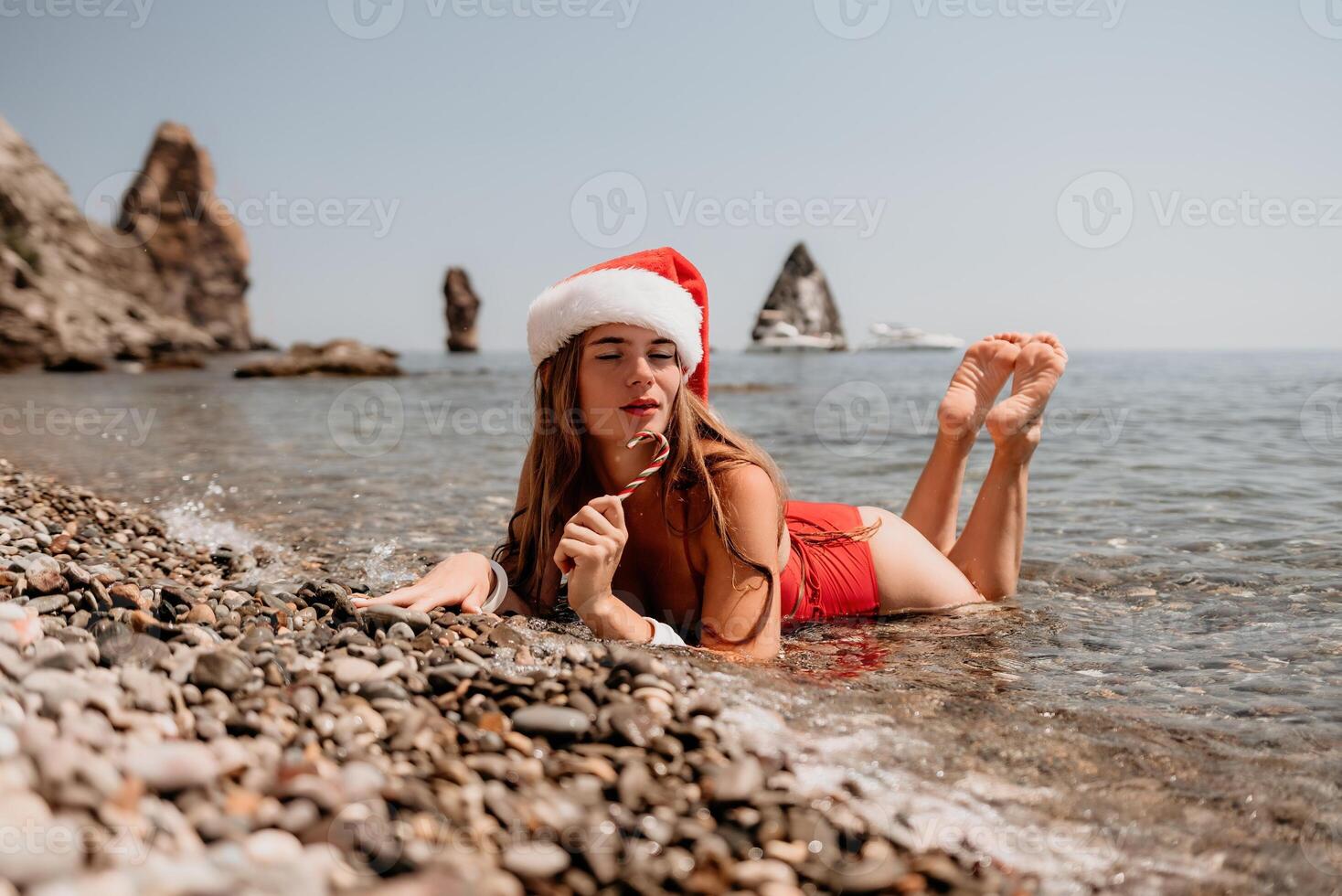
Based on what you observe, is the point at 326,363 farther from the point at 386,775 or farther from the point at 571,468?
the point at 386,775

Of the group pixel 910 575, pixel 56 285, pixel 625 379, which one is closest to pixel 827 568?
pixel 910 575

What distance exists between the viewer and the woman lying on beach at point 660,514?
10.9ft

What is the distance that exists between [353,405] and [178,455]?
1012 centimetres

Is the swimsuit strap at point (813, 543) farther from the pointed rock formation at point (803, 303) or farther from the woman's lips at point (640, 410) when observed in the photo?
the pointed rock formation at point (803, 303)

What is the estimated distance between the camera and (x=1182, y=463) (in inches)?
357

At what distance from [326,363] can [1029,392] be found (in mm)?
33851

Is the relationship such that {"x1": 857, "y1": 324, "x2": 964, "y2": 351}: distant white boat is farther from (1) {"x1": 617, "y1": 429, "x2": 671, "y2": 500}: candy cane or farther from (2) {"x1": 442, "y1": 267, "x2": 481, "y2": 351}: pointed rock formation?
(1) {"x1": 617, "y1": 429, "x2": 671, "y2": 500}: candy cane

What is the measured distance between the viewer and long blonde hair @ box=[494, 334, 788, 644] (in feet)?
11.6

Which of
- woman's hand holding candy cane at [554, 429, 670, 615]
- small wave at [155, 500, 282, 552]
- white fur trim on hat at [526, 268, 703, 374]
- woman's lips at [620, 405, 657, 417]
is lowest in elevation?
small wave at [155, 500, 282, 552]

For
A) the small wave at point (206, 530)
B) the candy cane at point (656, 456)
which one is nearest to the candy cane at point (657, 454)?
the candy cane at point (656, 456)

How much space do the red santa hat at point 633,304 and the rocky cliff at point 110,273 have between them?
36.8m

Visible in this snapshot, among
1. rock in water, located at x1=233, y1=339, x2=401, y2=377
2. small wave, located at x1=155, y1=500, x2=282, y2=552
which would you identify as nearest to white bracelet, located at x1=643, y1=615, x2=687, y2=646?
small wave, located at x1=155, y1=500, x2=282, y2=552

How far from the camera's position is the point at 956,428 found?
15.9ft

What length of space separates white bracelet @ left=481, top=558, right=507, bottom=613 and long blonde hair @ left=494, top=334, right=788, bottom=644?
180mm
